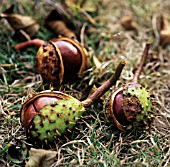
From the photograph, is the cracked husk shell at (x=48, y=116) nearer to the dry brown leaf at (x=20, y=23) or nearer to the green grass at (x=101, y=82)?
the green grass at (x=101, y=82)

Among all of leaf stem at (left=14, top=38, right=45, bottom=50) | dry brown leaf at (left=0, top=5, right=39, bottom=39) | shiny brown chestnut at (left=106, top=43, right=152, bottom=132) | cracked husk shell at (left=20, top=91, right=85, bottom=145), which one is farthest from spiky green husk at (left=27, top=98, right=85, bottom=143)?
dry brown leaf at (left=0, top=5, right=39, bottom=39)

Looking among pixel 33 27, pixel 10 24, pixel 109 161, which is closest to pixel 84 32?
pixel 33 27

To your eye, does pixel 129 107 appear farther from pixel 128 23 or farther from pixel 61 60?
pixel 128 23

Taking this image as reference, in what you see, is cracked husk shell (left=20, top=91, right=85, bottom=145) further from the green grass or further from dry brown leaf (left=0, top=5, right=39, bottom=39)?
dry brown leaf (left=0, top=5, right=39, bottom=39)

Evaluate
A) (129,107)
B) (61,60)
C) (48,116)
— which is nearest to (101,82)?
(61,60)

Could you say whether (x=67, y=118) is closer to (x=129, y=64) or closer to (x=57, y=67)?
(x=57, y=67)
